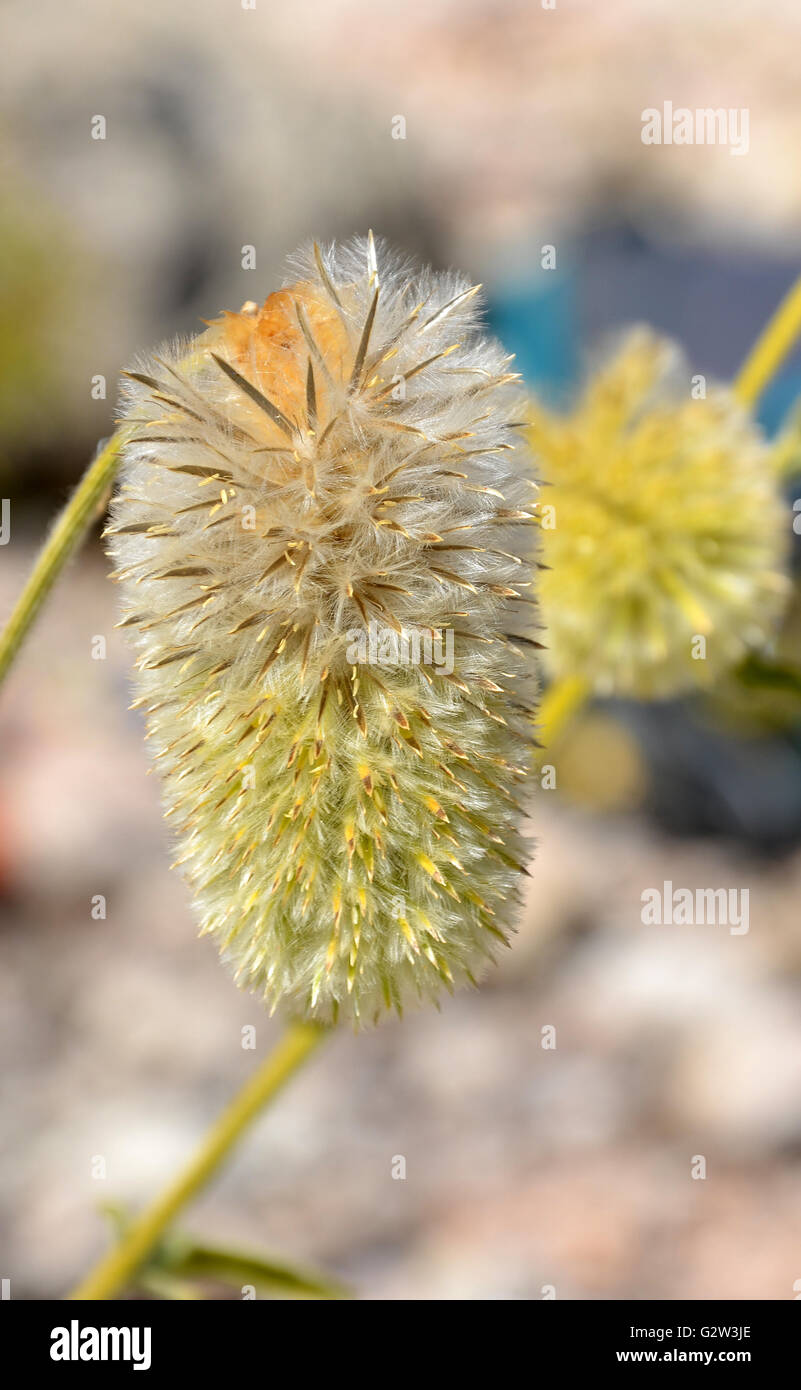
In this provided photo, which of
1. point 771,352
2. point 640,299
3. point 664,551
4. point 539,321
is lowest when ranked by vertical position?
point 664,551

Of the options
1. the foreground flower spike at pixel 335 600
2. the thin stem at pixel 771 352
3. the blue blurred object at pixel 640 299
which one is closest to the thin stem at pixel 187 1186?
the foreground flower spike at pixel 335 600

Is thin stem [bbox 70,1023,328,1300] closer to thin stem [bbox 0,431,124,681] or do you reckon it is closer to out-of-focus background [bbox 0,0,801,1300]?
thin stem [bbox 0,431,124,681]

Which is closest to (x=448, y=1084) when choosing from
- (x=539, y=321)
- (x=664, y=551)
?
(x=664, y=551)

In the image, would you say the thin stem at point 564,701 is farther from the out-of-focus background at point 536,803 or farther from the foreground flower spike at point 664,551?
the out-of-focus background at point 536,803

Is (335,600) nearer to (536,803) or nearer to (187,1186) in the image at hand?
(187,1186)

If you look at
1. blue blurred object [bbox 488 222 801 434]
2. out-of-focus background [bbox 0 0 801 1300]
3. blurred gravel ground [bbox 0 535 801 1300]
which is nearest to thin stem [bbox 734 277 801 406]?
out-of-focus background [bbox 0 0 801 1300]
